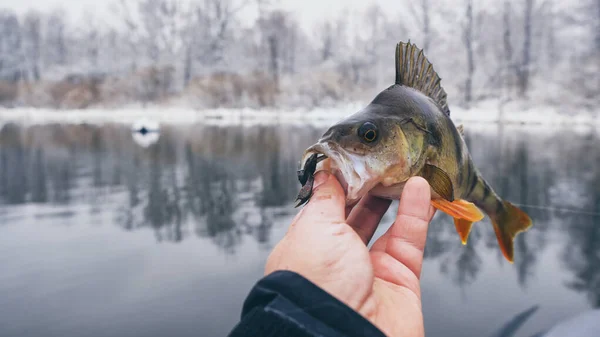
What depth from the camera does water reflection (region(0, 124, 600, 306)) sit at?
729cm

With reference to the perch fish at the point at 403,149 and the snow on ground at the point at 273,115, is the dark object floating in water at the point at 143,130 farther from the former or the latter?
the perch fish at the point at 403,149

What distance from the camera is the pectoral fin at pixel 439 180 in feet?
7.35

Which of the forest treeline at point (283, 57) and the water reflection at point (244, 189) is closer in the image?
the water reflection at point (244, 189)

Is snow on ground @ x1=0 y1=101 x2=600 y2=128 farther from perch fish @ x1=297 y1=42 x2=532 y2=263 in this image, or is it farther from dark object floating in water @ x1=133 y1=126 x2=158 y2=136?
perch fish @ x1=297 y1=42 x2=532 y2=263

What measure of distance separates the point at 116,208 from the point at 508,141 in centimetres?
1795

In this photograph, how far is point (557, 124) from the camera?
32.8m

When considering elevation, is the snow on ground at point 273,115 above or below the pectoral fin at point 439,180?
above

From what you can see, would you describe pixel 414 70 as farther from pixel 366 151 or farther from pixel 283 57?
pixel 283 57

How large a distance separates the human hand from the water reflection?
403cm

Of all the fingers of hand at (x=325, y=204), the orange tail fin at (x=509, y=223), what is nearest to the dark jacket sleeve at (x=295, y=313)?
the fingers of hand at (x=325, y=204)

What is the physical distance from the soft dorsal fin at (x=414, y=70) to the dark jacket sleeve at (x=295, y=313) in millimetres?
1320

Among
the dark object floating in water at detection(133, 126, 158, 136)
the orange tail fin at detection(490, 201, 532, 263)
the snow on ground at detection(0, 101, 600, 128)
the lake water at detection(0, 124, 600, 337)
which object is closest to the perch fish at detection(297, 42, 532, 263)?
the orange tail fin at detection(490, 201, 532, 263)

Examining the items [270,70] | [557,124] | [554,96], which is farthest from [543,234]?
[270,70]

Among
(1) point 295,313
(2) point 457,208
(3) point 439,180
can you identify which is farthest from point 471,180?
(1) point 295,313
